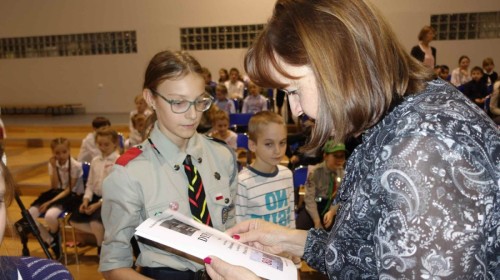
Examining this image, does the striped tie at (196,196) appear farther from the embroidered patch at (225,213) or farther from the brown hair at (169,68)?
the brown hair at (169,68)

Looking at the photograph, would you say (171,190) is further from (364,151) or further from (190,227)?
(364,151)

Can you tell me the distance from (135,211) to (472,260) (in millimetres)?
1166

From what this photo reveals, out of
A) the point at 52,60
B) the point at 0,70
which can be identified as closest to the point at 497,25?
the point at 52,60

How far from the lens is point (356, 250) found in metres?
1.00

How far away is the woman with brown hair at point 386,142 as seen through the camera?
0.74 metres

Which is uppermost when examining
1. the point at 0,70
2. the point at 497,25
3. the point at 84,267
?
the point at 497,25

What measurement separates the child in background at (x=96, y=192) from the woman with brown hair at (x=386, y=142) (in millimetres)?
3337

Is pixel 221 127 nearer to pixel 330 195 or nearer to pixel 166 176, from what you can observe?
pixel 330 195

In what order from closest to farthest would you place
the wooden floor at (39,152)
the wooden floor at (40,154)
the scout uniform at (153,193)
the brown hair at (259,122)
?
the scout uniform at (153,193) < the brown hair at (259,122) < the wooden floor at (40,154) < the wooden floor at (39,152)

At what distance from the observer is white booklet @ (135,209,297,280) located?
1165mm

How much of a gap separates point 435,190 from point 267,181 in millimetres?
1966

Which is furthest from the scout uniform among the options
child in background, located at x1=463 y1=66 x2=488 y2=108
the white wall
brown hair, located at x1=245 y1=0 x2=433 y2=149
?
the white wall

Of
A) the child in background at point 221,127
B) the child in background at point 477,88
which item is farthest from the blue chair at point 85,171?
the child in background at point 477,88

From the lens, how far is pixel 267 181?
2.68 metres
